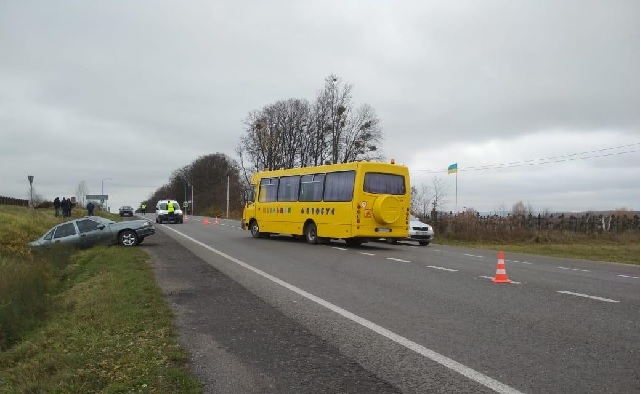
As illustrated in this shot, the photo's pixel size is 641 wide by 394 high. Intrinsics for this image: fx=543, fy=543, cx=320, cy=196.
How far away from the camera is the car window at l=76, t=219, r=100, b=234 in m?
19.2

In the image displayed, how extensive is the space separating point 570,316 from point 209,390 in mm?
5446

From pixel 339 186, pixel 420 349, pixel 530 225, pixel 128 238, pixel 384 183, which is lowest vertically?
pixel 420 349

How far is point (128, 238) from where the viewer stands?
64.9 ft

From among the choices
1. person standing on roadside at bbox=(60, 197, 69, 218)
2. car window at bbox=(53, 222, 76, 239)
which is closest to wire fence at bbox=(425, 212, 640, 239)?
car window at bbox=(53, 222, 76, 239)

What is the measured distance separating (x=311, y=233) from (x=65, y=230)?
900 cm

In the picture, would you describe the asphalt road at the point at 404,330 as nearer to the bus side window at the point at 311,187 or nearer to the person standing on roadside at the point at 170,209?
the bus side window at the point at 311,187

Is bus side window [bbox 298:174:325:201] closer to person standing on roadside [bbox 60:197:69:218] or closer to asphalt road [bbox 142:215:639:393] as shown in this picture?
asphalt road [bbox 142:215:639:393]

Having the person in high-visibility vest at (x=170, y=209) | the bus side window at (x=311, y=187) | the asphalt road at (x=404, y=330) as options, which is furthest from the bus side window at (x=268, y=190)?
the person in high-visibility vest at (x=170, y=209)

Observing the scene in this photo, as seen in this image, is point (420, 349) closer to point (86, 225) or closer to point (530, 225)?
point (86, 225)

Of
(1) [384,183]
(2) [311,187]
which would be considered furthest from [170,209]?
(1) [384,183]

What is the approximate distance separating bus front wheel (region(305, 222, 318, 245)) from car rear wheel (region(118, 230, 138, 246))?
21.6 feet

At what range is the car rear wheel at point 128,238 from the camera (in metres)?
19.8

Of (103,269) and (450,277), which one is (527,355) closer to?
(450,277)

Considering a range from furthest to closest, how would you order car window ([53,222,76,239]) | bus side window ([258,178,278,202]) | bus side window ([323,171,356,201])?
bus side window ([258,178,278,202]) < bus side window ([323,171,356,201]) < car window ([53,222,76,239])
